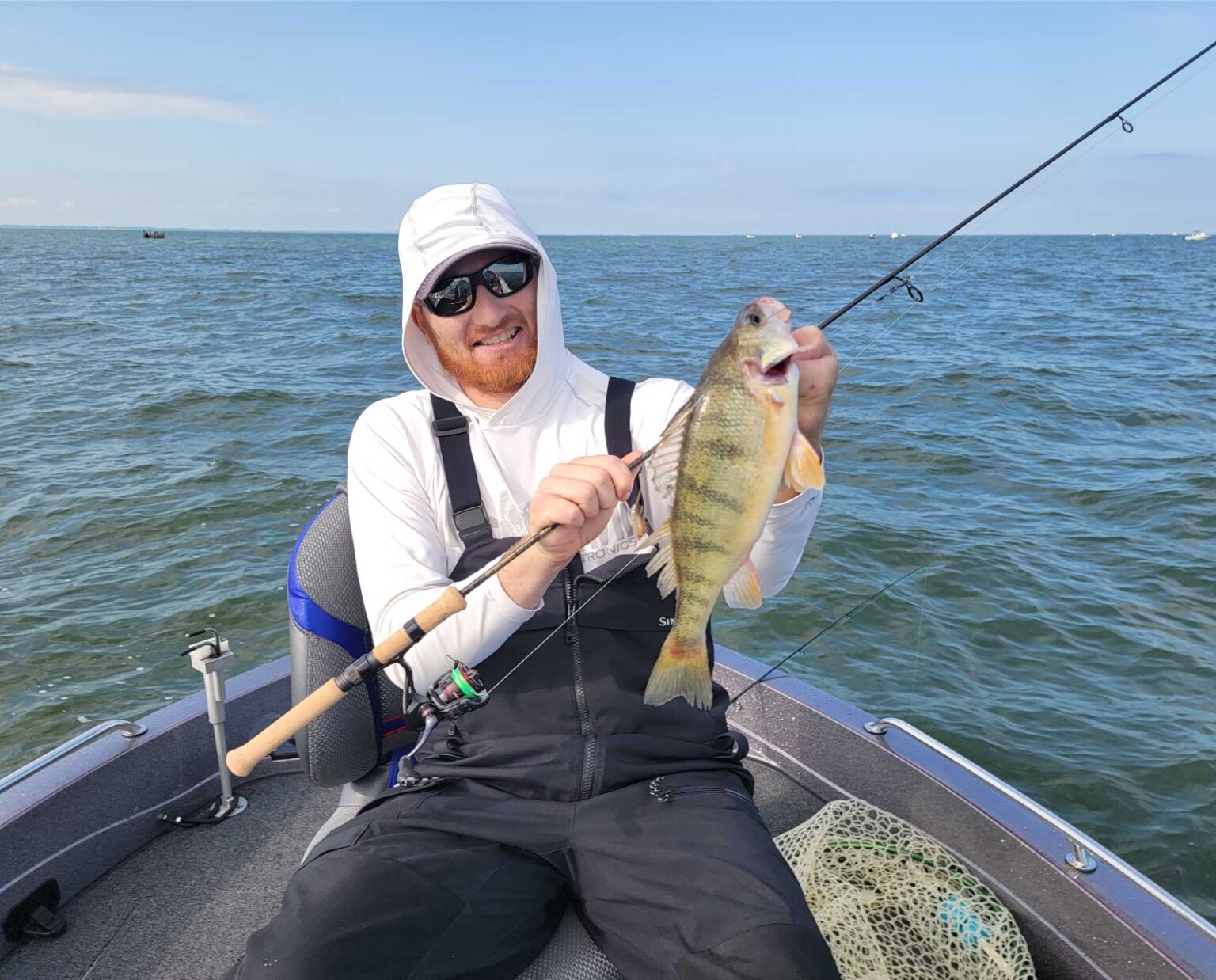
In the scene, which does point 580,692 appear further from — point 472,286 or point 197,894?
point 197,894

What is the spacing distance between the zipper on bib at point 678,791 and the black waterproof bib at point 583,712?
4 cm

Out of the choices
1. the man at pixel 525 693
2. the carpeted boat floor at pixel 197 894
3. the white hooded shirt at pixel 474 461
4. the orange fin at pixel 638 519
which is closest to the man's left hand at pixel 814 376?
the man at pixel 525 693

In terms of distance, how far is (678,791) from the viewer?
2.62m

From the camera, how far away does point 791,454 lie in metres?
2.18

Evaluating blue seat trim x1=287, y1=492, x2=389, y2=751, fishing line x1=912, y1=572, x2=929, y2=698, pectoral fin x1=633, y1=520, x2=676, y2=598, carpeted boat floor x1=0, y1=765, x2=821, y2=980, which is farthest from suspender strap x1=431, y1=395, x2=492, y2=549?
fishing line x1=912, y1=572, x2=929, y2=698

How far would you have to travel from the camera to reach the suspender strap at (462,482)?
116 inches

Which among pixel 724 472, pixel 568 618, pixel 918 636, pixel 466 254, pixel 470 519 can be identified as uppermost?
pixel 466 254

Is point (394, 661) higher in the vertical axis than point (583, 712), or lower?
higher

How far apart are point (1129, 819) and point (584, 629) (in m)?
4.16

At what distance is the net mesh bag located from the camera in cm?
285

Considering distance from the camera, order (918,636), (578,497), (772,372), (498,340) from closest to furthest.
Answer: (772,372) < (578,497) < (498,340) < (918,636)

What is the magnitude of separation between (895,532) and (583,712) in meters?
6.56

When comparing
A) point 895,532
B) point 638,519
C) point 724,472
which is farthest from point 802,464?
point 895,532

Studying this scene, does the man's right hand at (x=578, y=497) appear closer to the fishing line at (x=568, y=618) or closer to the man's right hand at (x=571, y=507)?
the man's right hand at (x=571, y=507)
